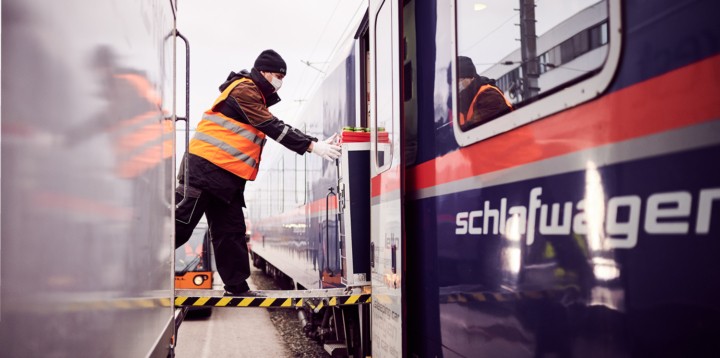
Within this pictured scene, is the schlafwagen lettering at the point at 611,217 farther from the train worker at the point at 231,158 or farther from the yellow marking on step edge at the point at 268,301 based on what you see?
the train worker at the point at 231,158

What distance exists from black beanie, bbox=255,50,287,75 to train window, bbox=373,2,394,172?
3.70 feet

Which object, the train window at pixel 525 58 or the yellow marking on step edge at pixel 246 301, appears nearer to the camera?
the train window at pixel 525 58

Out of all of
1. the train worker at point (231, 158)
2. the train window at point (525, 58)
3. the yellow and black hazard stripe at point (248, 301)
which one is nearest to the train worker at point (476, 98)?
the train window at point (525, 58)

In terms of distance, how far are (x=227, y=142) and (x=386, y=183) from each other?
162 cm

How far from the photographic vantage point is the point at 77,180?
192 cm

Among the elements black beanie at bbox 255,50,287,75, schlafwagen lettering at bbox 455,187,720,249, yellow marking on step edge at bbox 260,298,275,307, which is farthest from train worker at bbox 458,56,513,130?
black beanie at bbox 255,50,287,75

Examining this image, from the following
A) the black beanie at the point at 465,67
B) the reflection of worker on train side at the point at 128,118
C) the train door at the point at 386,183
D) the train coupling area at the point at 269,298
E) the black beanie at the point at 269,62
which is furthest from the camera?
the black beanie at the point at 269,62

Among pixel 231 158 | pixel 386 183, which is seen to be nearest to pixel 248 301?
pixel 231 158

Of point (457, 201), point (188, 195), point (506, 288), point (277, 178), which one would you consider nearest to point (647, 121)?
point (506, 288)

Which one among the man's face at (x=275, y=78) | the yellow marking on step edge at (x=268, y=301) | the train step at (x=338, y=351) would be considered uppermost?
the man's face at (x=275, y=78)

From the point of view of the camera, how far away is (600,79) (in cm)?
201

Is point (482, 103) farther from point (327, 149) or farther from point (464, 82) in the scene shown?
point (327, 149)

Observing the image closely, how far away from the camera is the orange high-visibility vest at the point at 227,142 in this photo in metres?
5.18

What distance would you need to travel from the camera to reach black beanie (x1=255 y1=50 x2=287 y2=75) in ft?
17.7
